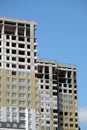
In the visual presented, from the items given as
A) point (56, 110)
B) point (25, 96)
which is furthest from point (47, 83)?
point (25, 96)

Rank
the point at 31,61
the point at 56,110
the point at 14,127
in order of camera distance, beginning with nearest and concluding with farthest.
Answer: the point at 14,127 < the point at 31,61 < the point at 56,110

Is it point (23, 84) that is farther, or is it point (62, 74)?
point (62, 74)

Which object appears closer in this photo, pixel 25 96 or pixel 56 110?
pixel 25 96

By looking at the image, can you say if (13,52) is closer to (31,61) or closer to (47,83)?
(31,61)

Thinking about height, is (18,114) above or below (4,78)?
below

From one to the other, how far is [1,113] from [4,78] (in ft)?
36.2

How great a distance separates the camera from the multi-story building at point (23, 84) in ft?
450

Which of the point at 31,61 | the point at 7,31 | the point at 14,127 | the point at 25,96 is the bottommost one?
the point at 14,127

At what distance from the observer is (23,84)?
14012cm

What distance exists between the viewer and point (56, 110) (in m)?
156

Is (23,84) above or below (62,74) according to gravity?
below

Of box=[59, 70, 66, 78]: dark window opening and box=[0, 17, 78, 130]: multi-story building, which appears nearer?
box=[0, 17, 78, 130]: multi-story building

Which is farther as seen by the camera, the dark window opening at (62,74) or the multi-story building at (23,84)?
the dark window opening at (62,74)

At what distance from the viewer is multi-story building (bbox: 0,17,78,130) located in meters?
137
